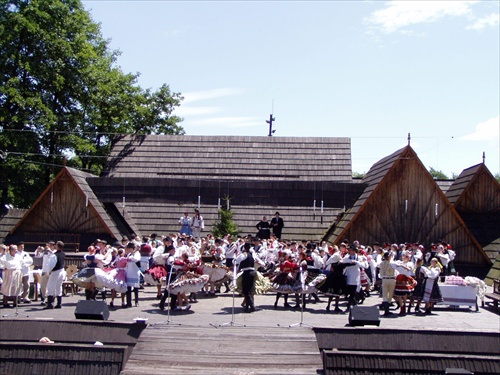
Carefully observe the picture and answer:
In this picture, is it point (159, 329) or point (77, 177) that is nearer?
point (159, 329)

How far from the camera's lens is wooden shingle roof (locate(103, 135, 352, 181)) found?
32.5 m

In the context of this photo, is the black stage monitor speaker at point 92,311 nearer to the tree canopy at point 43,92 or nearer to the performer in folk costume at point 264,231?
the performer in folk costume at point 264,231

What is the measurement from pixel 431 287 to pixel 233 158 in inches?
678

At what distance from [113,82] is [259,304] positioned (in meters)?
25.5

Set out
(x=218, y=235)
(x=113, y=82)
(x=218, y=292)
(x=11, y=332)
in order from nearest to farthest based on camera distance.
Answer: (x=11, y=332), (x=218, y=292), (x=218, y=235), (x=113, y=82)

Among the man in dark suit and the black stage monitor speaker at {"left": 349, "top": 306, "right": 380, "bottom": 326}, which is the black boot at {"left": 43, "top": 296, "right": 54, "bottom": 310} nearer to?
the black stage monitor speaker at {"left": 349, "top": 306, "right": 380, "bottom": 326}

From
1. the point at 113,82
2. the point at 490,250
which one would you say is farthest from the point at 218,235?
the point at 113,82

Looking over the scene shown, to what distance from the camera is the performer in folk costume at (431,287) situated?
58.9ft

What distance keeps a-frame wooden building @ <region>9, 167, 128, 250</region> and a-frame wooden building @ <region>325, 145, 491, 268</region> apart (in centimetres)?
1048

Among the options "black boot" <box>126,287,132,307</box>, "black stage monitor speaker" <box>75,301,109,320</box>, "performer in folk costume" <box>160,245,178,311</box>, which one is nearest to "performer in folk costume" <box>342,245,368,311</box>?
"performer in folk costume" <box>160,245,178,311</box>

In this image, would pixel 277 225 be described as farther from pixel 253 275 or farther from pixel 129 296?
pixel 129 296

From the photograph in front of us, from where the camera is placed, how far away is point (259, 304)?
750 inches

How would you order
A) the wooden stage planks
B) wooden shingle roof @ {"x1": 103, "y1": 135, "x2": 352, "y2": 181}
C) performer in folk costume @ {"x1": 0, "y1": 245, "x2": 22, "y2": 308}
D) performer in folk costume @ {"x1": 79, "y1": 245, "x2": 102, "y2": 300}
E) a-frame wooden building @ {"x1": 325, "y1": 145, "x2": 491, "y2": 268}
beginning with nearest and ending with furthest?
the wooden stage planks, performer in folk costume @ {"x1": 79, "y1": 245, "x2": 102, "y2": 300}, performer in folk costume @ {"x1": 0, "y1": 245, "x2": 22, "y2": 308}, a-frame wooden building @ {"x1": 325, "y1": 145, "x2": 491, "y2": 268}, wooden shingle roof @ {"x1": 103, "y1": 135, "x2": 352, "y2": 181}

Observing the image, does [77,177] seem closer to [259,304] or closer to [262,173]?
[262,173]
